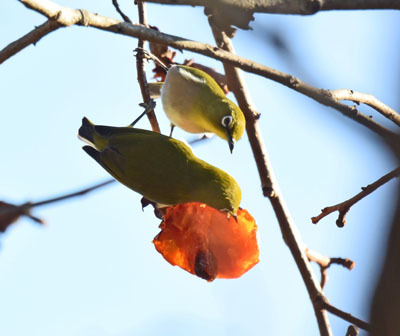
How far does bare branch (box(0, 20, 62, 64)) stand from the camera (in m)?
2.67

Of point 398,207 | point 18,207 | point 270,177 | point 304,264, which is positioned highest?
point 270,177

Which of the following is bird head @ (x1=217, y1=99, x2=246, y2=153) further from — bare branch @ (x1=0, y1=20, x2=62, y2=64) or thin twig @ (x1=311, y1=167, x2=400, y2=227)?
bare branch @ (x1=0, y1=20, x2=62, y2=64)

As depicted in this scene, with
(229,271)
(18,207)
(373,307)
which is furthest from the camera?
(229,271)

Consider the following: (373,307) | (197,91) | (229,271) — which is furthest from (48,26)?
(197,91)

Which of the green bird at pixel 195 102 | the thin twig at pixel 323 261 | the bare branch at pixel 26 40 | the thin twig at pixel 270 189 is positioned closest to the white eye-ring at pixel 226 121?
the green bird at pixel 195 102

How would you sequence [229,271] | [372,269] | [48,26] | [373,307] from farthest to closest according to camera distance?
[229,271]
[48,26]
[372,269]
[373,307]

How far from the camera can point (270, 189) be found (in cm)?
446

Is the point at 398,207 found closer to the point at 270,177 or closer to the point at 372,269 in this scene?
the point at 372,269

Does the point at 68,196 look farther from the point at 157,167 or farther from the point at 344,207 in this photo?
the point at 157,167

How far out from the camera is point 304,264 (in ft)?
14.3

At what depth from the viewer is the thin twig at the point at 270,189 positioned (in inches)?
166

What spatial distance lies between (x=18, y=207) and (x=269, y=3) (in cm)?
157

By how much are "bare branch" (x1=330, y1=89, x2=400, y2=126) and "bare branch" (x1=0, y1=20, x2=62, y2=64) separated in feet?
6.20

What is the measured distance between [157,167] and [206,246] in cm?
167
